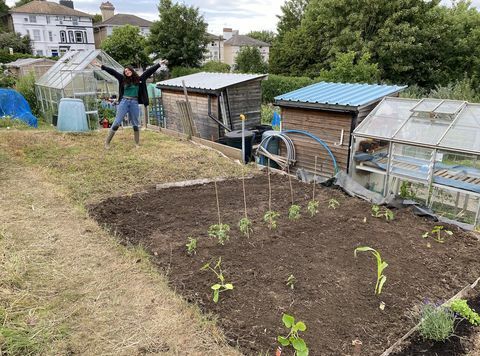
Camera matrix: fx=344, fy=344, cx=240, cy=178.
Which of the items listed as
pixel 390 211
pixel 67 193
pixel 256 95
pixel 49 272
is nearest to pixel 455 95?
pixel 256 95

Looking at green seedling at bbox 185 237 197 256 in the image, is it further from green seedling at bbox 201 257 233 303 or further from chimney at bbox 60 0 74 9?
chimney at bbox 60 0 74 9

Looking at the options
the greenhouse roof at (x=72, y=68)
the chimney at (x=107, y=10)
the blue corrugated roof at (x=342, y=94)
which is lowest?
the blue corrugated roof at (x=342, y=94)

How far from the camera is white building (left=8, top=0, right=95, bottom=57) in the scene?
141 feet

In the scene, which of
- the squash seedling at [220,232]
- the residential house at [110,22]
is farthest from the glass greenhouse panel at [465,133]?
the residential house at [110,22]

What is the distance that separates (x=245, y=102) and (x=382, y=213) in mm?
6378

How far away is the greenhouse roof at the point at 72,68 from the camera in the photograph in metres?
12.1

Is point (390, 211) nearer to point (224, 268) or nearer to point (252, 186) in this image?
point (252, 186)

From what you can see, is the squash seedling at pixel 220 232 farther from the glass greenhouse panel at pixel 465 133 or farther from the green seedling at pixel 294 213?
the glass greenhouse panel at pixel 465 133

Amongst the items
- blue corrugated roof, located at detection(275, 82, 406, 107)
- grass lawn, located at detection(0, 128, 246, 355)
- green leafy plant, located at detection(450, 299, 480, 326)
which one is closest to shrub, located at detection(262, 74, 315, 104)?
blue corrugated roof, located at detection(275, 82, 406, 107)

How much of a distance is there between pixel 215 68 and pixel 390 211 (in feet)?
79.8

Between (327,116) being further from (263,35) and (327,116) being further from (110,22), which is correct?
(263,35)

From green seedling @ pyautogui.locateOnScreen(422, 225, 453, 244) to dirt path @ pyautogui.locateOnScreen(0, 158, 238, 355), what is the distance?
3.30 m

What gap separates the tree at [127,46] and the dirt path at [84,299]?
28.4m

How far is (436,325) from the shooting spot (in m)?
2.91
